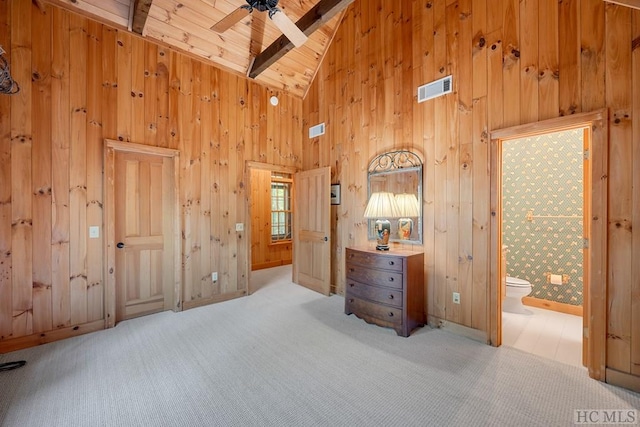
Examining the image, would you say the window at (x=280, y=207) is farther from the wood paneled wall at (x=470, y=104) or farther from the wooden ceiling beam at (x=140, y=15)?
the wooden ceiling beam at (x=140, y=15)

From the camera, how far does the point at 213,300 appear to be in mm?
4020

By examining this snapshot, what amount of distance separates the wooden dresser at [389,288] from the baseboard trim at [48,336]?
303 centimetres

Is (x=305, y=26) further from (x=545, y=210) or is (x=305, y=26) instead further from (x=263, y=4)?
(x=545, y=210)

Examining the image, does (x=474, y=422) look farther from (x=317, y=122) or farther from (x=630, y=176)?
(x=317, y=122)

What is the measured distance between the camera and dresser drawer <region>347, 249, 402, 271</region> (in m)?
3.00

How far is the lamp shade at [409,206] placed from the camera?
3334 millimetres

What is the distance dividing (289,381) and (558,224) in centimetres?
391

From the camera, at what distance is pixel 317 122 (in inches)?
187

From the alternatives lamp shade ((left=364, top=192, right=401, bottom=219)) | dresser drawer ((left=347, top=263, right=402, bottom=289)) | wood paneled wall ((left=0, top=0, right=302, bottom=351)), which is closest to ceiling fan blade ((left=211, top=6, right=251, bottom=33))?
wood paneled wall ((left=0, top=0, right=302, bottom=351))

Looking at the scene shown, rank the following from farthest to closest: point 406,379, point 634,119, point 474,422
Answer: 1. point 406,379
2. point 634,119
3. point 474,422

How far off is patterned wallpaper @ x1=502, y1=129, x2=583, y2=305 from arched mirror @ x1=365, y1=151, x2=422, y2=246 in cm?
175

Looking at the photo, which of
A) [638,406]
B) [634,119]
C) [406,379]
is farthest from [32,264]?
[634,119]

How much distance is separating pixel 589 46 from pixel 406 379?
3056 mm

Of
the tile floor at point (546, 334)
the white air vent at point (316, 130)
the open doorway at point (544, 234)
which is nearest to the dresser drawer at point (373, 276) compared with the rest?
the tile floor at point (546, 334)
